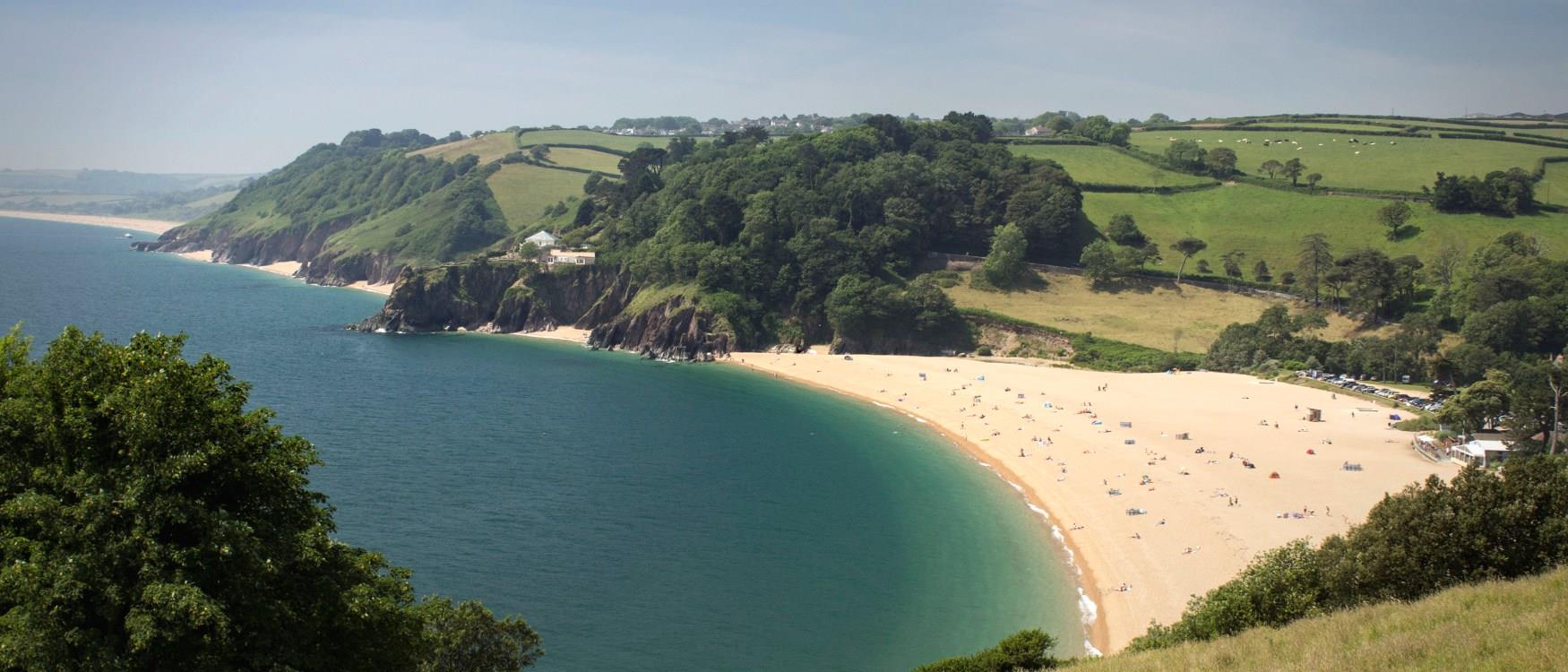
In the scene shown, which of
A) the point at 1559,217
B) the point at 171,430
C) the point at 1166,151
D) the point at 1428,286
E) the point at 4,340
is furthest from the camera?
the point at 1166,151

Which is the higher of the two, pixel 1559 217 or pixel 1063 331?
pixel 1559 217

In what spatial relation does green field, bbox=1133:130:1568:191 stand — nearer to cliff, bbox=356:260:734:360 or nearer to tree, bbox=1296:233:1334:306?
tree, bbox=1296:233:1334:306

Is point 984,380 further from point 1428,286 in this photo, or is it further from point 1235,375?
point 1428,286

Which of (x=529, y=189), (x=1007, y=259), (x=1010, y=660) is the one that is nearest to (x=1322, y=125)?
(x=1007, y=259)

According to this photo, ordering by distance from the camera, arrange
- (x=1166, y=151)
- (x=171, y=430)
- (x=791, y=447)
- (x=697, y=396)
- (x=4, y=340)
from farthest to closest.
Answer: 1. (x=1166, y=151)
2. (x=697, y=396)
3. (x=791, y=447)
4. (x=4, y=340)
5. (x=171, y=430)

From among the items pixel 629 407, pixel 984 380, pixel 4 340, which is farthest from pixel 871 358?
pixel 4 340

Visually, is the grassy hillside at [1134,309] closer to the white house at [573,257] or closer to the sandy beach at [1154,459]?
the sandy beach at [1154,459]
